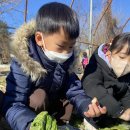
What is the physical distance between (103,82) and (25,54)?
0.58 metres

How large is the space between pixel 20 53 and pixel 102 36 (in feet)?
25.5

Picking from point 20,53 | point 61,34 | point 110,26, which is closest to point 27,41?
point 20,53

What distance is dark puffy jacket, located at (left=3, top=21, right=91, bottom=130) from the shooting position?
175cm

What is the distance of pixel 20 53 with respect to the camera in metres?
1.80

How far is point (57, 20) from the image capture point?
1762 mm

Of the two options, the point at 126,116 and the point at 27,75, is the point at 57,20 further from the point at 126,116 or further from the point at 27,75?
the point at 126,116

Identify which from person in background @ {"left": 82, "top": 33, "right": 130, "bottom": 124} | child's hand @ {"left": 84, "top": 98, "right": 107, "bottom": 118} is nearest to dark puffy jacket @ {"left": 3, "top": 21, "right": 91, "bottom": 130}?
person in background @ {"left": 82, "top": 33, "right": 130, "bottom": 124}

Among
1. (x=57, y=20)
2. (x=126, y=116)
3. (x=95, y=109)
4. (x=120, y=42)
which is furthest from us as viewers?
(x=120, y=42)

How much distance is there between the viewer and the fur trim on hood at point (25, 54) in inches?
70.2

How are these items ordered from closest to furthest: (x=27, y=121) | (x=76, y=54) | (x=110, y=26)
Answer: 1. (x=27, y=121)
2. (x=76, y=54)
3. (x=110, y=26)

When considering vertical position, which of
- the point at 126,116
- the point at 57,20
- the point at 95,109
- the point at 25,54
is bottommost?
the point at 126,116

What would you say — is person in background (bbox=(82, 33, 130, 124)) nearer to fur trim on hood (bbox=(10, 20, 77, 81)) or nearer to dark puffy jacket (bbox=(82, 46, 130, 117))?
dark puffy jacket (bbox=(82, 46, 130, 117))

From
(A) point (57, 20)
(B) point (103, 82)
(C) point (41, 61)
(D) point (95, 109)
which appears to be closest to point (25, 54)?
(C) point (41, 61)

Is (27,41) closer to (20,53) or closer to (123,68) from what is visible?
(20,53)
